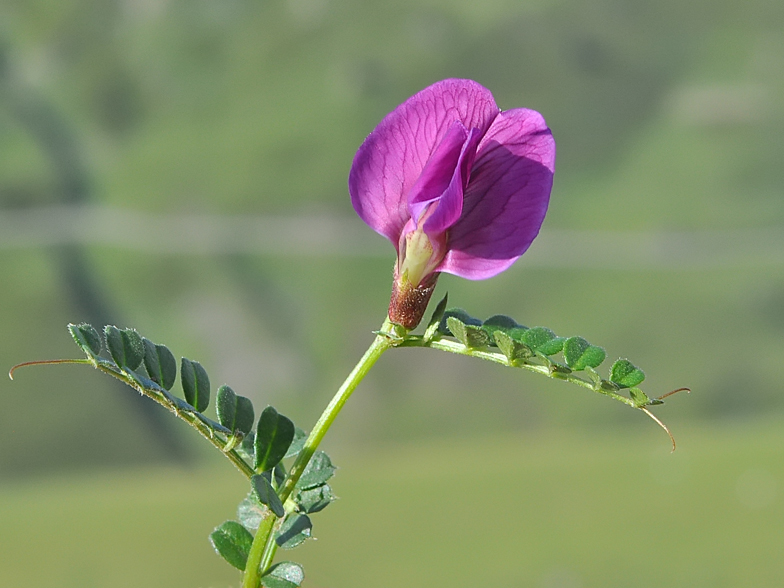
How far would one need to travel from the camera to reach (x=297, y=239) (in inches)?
72.2

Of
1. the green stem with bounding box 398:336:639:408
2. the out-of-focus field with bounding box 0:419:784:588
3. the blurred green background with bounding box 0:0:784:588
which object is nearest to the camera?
the green stem with bounding box 398:336:639:408

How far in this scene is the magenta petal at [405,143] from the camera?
Answer: 0.75 ft

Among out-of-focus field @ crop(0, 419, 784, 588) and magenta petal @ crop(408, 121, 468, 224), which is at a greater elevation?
magenta petal @ crop(408, 121, 468, 224)

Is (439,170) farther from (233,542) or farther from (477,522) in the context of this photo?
(477,522)

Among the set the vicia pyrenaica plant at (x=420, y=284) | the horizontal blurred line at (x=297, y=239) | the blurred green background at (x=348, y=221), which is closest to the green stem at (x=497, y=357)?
the vicia pyrenaica plant at (x=420, y=284)

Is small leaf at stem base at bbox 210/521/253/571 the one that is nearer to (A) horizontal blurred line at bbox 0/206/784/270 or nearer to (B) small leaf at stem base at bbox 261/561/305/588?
(B) small leaf at stem base at bbox 261/561/305/588

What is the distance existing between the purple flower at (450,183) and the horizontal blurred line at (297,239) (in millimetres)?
1536

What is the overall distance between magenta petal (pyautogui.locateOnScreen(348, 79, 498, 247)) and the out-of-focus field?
3.13 ft

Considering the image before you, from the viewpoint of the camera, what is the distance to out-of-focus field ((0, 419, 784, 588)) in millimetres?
1221

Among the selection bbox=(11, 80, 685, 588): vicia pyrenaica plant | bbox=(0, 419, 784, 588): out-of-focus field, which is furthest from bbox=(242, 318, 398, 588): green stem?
bbox=(0, 419, 784, 588): out-of-focus field

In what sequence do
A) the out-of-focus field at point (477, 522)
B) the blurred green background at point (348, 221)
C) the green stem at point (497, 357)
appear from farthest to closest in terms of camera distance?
the blurred green background at point (348, 221) < the out-of-focus field at point (477, 522) < the green stem at point (497, 357)

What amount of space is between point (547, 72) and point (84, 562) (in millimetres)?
1297

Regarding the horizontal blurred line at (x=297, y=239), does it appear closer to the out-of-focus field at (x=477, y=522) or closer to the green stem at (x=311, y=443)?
the out-of-focus field at (x=477, y=522)

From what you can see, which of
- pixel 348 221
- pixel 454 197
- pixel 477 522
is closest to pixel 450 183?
pixel 454 197
